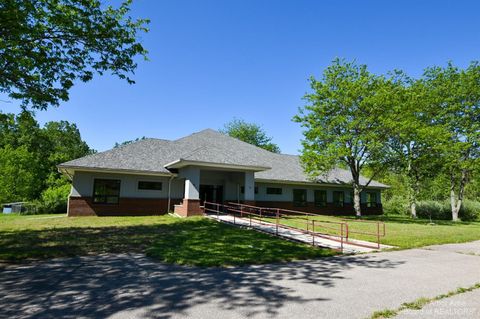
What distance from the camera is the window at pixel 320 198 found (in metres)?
28.3

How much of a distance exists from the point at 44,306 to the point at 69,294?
55cm

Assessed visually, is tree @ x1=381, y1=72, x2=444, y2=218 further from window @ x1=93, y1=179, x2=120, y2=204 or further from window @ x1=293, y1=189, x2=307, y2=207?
window @ x1=93, y1=179, x2=120, y2=204

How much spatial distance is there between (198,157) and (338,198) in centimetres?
1759

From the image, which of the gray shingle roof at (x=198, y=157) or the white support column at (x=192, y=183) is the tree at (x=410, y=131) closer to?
the gray shingle roof at (x=198, y=157)

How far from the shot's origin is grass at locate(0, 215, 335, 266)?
8.20 metres

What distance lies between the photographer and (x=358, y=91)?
73.0 ft

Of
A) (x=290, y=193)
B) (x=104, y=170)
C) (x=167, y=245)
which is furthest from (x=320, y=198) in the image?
→ (x=167, y=245)

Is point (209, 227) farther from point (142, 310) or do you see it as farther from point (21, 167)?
point (21, 167)

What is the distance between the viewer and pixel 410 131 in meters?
22.0

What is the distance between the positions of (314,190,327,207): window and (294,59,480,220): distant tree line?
438cm

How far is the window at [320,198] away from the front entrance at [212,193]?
33.9ft

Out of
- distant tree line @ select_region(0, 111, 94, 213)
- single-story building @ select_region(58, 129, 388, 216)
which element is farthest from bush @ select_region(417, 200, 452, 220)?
distant tree line @ select_region(0, 111, 94, 213)

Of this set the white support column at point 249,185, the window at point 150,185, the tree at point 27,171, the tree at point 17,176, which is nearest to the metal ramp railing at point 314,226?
the white support column at point 249,185

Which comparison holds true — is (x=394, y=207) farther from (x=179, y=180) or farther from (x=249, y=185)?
(x=179, y=180)
